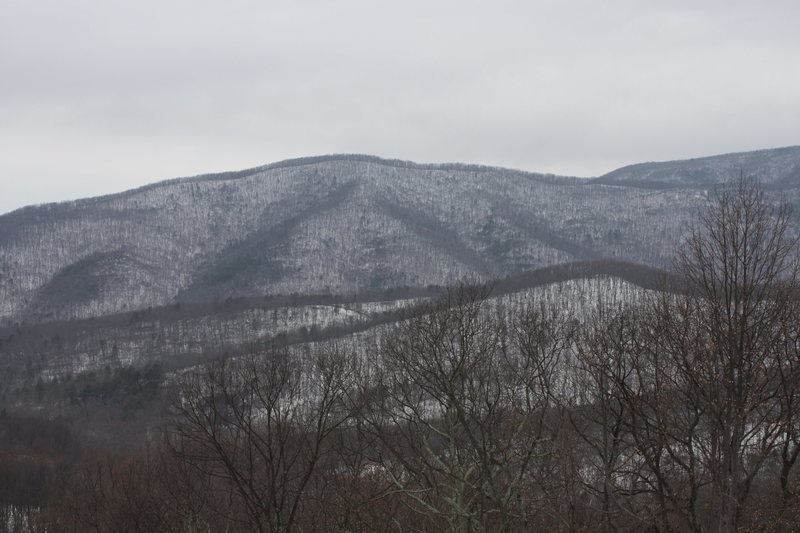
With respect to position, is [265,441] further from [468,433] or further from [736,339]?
[468,433]

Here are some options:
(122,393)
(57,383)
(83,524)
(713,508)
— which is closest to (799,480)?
(713,508)

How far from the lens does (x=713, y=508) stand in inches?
648

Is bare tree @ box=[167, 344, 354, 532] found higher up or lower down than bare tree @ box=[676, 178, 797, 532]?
lower down

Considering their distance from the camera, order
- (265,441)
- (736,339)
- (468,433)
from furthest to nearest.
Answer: (265,441) < (736,339) < (468,433)

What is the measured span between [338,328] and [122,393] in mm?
58961

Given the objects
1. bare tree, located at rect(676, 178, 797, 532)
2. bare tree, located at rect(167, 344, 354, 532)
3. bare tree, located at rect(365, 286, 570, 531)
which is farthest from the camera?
bare tree, located at rect(167, 344, 354, 532)

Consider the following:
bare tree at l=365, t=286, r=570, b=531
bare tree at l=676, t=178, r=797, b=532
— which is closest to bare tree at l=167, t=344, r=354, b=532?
bare tree at l=365, t=286, r=570, b=531

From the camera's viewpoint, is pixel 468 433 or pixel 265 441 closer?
pixel 468 433

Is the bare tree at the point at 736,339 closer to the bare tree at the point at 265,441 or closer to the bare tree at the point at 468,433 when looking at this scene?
the bare tree at the point at 468,433

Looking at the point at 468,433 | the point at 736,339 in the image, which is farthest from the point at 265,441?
the point at 468,433

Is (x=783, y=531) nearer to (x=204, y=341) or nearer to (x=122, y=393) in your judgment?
(x=122, y=393)

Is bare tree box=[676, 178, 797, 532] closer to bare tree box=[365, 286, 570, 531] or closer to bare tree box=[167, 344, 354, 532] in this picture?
bare tree box=[365, 286, 570, 531]

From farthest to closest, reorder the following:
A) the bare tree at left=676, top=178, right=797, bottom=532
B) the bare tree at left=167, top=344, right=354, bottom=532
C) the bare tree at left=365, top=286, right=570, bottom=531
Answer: the bare tree at left=167, top=344, right=354, bottom=532
the bare tree at left=676, top=178, right=797, bottom=532
the bare tree at left=365, top=286, right=570, bottom=531

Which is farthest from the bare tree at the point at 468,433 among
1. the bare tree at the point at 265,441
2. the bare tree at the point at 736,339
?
the bare tree at the point at 736,339
